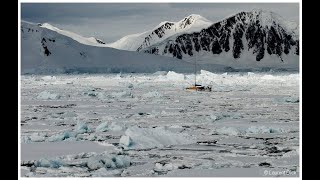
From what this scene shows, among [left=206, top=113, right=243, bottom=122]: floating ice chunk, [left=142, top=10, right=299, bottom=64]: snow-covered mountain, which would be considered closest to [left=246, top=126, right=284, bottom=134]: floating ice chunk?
[left=206, top=113, right=243, bottom=122]: floating ice chunk

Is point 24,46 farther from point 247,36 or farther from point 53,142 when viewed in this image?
point 247,36

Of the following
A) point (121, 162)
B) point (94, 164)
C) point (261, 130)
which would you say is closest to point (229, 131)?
point (261, 130)

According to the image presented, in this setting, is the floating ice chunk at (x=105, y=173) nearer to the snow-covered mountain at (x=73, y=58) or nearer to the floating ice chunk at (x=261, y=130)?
the floating ice chunk at (x=261, y=130)

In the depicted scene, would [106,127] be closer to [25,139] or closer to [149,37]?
[25,139]

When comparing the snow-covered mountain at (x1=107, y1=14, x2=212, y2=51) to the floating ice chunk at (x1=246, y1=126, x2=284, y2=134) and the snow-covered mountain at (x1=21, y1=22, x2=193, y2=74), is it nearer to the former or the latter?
the snow-covered mountain at (x1=21, y1=22, x2=193, y2=74)

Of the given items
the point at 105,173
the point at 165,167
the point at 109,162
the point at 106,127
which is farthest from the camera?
the point at 106,127

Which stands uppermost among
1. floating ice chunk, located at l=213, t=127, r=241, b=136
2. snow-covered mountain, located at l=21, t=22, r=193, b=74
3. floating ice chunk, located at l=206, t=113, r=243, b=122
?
snow-covered mountain, located at l=21, t=22, r=193, b=74
